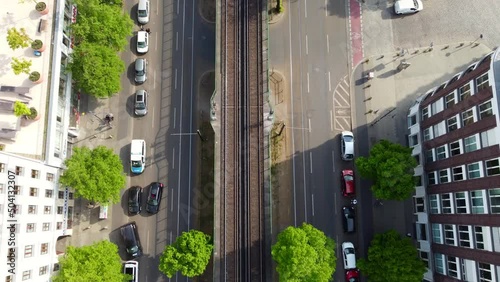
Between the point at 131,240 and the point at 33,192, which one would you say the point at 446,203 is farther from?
the point at 33,192

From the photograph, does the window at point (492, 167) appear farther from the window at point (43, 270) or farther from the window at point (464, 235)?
the window at point (43, 270)

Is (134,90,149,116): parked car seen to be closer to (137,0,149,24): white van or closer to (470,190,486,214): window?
(137,0,149,24): white van

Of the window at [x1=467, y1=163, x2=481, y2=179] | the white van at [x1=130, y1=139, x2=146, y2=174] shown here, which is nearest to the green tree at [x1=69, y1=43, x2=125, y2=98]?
the white van at [x1=130, y1=139, x2=146, y2=174]

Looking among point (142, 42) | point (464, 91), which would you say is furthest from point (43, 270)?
point (464, 91)

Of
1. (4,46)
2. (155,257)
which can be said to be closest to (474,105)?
(155,257)

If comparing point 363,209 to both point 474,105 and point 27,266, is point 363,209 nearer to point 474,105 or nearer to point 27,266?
point 474,105

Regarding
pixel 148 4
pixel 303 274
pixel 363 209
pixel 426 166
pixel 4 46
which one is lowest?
pixel 303 274
